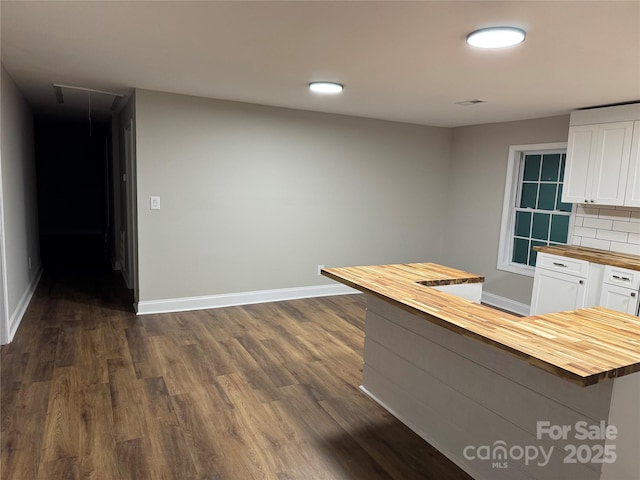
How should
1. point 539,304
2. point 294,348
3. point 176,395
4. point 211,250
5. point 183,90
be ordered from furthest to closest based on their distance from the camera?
point 211,250, point 539,304, point 183,90, point 294,348, point 176,395

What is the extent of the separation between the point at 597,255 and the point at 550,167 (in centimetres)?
139

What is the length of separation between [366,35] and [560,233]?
360 centimetres

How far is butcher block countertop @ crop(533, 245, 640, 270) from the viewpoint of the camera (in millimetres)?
3602

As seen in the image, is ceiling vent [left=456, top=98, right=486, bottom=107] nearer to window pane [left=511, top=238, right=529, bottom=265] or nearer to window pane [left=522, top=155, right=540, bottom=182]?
window pane [left=522, top=155, right=540, bottom=182]

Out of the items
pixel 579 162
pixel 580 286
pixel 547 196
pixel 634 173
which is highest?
pixel 579 162

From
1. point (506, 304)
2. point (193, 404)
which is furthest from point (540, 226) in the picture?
point (193, 404)

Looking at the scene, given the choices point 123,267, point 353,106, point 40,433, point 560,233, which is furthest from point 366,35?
point 123,267

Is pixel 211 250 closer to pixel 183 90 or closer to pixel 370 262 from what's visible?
pixel 183 90

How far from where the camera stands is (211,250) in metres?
4.65

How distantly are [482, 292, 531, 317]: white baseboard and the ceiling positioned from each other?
221 cm

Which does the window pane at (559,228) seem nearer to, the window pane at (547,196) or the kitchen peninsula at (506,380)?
the window pane at (547,196)

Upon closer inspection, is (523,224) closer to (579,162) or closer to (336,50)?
(579,162)

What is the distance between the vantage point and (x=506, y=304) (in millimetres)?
5223

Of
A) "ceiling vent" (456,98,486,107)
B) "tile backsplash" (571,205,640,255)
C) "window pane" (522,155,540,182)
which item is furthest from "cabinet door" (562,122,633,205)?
"ceiling vent" (456,98,486,107)
